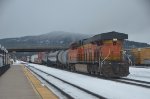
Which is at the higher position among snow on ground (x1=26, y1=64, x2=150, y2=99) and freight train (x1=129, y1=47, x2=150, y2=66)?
freight train (x1=129, y1=47, x2=150, y2=66)

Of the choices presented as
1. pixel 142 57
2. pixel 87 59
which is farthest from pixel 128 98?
pixel 142 57

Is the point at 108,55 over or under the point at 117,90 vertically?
over

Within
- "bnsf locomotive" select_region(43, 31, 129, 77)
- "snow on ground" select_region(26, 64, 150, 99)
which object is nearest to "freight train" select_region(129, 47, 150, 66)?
"bnsf locomotive" select_region(43, 31, 129, 77)

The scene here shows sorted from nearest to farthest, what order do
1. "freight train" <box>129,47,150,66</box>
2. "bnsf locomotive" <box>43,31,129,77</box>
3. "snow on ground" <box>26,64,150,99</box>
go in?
"snow on ground" <box>26,64,150,99</box> → "bnsf locomotive" <box>43,31,129,77</box> → "freight train" <box>129,47,150,66</box>

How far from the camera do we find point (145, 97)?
18891 mm

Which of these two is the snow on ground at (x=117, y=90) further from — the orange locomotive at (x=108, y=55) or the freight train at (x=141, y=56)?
the freight train at (x=141, y=56)

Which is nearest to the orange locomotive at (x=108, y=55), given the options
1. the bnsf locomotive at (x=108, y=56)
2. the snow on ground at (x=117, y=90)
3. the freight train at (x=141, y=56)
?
the bnsf locomotive at (x=108, y=56)

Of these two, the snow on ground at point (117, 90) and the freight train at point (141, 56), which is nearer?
the snow on ground at point (117, 90)

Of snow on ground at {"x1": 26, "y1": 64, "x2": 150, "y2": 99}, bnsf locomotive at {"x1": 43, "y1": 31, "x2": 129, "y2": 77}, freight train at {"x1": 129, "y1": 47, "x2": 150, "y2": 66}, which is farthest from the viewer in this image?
freight train at {"x1": 129, "y1": 47, "x2": 150, "y2": 66}

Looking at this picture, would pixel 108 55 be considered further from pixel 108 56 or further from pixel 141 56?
pixel 141 56

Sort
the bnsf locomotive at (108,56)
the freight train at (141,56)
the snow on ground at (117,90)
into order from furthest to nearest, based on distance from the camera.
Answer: the freight train at (141,56), the bnsf locomotive at (108,56), the snow on ground at (117,90)

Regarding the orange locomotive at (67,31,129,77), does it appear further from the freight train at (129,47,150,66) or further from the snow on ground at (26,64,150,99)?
the freight train at (129,47,150,66)

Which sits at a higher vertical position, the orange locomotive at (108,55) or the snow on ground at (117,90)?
the orange locomotive at (108,55)

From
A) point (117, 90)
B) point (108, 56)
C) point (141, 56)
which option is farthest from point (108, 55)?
point (141, 56)
